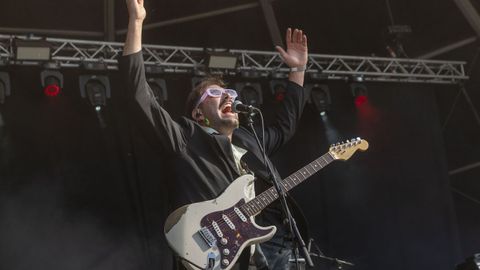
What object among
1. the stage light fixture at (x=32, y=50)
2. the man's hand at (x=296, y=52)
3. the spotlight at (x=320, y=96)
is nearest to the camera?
the man's hand at (x=296, y=52)

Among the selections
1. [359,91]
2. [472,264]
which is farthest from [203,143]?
[359,91]

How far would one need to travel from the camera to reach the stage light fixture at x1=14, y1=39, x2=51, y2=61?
190 inches

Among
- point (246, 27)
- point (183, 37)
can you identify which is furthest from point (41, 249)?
point (246, 27)

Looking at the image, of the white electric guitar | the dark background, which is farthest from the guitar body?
the dark background

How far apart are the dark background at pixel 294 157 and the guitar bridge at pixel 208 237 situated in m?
2.04

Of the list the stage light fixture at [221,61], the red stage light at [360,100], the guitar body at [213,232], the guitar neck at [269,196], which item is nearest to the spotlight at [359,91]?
the red stage light at [360,100]

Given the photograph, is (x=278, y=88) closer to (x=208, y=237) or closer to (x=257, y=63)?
(x=257, y=63)

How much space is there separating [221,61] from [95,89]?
1.03 m

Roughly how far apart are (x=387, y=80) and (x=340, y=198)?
113 centimetres

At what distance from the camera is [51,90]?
5.09 metres

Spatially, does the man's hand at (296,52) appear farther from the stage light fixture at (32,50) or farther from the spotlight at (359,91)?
the spotlight at (359,91)

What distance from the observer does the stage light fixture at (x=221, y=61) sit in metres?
5.30

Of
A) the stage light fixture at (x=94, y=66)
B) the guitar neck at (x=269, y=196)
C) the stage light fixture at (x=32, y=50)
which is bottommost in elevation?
the guitar neck at (x=269, y=196)

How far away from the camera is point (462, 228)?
6070 mm
